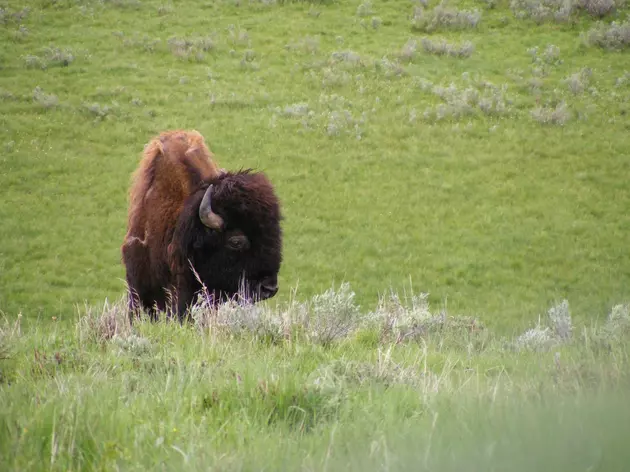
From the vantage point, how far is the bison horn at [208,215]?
833cm

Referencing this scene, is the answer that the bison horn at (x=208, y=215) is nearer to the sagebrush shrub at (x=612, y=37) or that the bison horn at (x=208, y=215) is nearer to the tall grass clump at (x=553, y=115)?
the tall grass clump at (x=553, y=115)

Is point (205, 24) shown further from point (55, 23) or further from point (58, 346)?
point (58, 346)

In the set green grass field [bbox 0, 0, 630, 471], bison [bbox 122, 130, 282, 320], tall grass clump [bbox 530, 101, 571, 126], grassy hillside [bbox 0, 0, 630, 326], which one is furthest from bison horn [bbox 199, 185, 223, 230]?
tall grass clump [bbox 530, 101, 571, 126]

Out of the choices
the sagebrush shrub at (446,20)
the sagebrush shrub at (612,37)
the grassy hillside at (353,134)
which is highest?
the sagebrush shrub at (446,20)

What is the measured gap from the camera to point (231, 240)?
835cm

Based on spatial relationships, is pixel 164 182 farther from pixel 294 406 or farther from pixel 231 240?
pixel 294 406

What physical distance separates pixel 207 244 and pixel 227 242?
26cm

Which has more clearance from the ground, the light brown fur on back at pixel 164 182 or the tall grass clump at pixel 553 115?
the light brown fur on back at pixel 164 182

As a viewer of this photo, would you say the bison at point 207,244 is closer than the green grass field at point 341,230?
No

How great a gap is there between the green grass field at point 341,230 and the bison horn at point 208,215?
1.64 meters

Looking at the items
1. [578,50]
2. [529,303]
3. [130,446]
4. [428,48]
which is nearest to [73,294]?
[529,303]

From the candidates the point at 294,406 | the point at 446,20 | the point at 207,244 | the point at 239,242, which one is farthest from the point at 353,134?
the point at 294,406

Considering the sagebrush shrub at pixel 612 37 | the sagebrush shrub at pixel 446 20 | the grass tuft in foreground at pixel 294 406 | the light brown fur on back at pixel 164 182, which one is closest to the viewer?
the grass tuft in foreground at pixel 294 406

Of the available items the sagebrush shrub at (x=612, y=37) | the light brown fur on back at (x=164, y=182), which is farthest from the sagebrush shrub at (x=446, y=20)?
the light brown fur on back at (x=164, y=182)
